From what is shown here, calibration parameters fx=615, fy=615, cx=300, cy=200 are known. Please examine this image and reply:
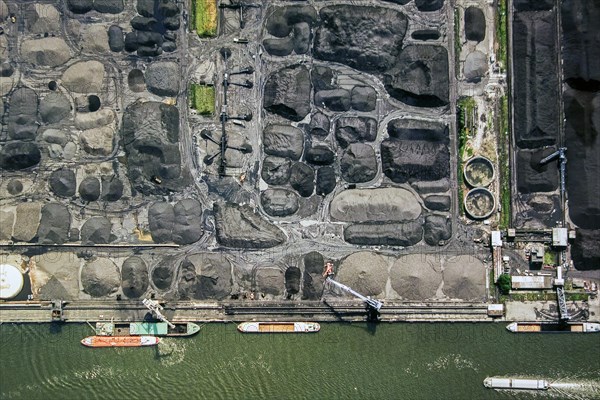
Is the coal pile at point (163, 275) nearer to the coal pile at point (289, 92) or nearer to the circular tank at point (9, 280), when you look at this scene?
the circular tank at point (9, 280)

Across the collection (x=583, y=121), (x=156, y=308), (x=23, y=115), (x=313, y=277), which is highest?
(x=23, y=115)

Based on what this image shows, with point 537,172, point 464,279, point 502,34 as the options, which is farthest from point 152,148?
point 537,172

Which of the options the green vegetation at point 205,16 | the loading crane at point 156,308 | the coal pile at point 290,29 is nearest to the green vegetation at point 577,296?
the coal pile at point 290,29

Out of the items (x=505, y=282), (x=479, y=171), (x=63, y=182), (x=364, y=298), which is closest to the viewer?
(x=364, y=298)

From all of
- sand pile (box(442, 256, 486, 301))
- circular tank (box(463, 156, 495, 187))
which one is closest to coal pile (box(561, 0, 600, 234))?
circular tank (box(463, 156, 495, 187))

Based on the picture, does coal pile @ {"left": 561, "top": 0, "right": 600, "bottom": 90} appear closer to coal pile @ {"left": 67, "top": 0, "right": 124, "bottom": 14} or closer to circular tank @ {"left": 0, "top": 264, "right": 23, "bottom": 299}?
coal pile @ {"left": 67, "top": 0, "right": 124, "bottom": 14}

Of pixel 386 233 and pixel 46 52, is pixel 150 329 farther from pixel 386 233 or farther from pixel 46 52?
pixel 46 52
